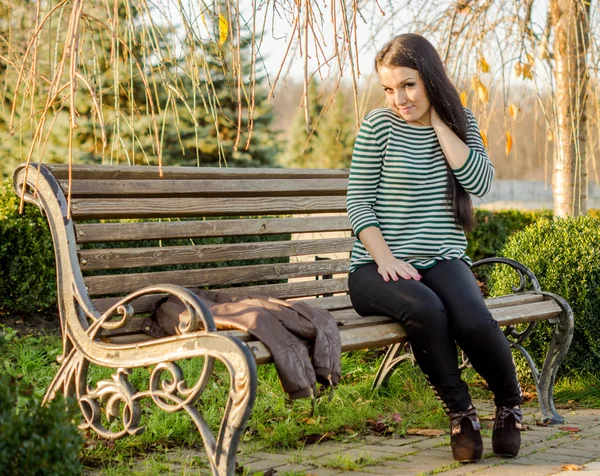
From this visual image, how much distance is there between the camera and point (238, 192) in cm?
366

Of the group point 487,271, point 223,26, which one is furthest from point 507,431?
point 487,271

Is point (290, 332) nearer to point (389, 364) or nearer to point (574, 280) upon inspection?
point (389, 364)

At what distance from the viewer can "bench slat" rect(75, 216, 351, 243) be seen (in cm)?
310

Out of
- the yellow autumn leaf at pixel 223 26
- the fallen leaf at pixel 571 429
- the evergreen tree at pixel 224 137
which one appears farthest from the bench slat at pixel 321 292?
the evergreen tree at pixel 224 137

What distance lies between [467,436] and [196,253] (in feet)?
4.29

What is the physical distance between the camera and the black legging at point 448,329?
299cm

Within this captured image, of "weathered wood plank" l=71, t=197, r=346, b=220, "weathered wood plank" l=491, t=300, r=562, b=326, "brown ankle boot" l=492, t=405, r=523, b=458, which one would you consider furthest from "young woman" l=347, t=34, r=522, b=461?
"weathered wood plank" l=71, t=197, r=346, b=220

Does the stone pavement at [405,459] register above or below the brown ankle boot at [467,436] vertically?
below

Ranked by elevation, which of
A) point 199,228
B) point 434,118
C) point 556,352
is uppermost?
point 434,118

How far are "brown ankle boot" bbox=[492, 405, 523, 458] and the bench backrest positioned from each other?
1.07 metres

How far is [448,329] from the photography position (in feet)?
10.00

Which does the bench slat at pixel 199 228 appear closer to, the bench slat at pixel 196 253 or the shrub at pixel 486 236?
the bench slat at pixel 196 253

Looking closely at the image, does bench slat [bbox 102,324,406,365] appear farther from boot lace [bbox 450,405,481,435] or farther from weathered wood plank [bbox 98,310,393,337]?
boot lace [bbox 450,405,481,435]

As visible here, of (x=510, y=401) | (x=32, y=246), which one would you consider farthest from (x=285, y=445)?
(x=32, y=246)
